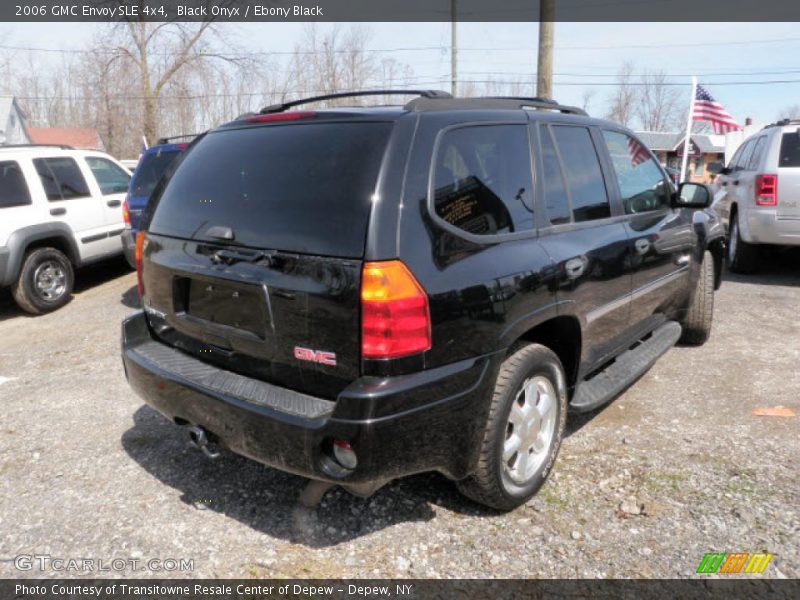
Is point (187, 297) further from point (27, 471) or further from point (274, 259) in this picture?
point (27, 471)

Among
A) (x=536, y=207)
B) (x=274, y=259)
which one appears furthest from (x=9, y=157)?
(x=536, y=207)

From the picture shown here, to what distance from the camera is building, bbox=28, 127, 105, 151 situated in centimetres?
4888

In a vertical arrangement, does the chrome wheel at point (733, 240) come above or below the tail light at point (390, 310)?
below

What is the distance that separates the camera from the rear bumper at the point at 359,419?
2152mm

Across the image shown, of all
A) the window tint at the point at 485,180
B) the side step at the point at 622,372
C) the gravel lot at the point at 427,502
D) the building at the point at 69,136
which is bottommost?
the gravel lot at the point at 427,502

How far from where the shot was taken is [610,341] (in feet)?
11.5

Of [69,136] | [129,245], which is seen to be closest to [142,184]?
[129,245]

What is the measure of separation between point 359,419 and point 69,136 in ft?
192

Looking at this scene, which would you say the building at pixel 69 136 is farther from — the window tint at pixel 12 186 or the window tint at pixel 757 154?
the window tint at pixel 757 154

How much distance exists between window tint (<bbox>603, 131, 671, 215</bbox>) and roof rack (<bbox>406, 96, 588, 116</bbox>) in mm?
342

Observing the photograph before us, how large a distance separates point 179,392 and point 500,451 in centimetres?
142

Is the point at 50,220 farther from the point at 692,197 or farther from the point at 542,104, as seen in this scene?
the point at 692,197

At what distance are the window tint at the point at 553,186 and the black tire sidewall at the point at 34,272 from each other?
6.09m

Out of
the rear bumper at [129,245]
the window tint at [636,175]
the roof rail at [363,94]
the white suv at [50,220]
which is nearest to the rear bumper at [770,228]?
the window tint at [636,175]
